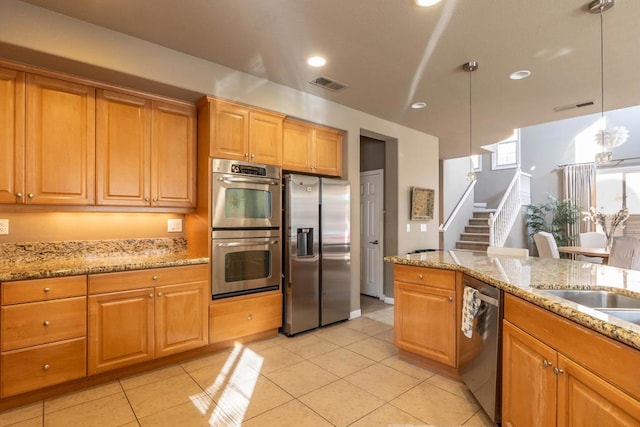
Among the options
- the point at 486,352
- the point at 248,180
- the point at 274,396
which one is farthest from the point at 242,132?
the point at 486,352

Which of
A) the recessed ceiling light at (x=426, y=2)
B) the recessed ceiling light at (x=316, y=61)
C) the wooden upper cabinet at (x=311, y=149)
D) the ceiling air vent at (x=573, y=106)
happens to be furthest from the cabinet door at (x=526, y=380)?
the ceiling air vent at (x=573, y=106)

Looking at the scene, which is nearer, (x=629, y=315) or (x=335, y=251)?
(x=629, y=315)

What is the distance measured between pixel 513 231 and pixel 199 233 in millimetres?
7677

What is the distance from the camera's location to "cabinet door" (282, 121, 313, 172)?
12.0 ft

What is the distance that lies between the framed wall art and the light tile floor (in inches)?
98.9

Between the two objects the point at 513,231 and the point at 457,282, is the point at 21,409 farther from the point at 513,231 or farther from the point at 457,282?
the point at 513,231

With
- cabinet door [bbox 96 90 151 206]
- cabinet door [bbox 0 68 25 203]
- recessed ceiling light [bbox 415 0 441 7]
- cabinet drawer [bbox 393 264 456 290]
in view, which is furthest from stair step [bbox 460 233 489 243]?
cabinet door [bbox 0 68 25 203]

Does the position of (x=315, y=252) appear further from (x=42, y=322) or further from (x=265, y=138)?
(x=42, y=322)

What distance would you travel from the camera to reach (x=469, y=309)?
7.21ft

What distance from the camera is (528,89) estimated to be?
356 cm

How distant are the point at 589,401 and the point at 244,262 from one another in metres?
2.69

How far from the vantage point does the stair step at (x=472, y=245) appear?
744 cm

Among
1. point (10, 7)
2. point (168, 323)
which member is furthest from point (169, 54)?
point (168, 323)

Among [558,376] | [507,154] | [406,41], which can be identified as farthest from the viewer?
[507,154]
